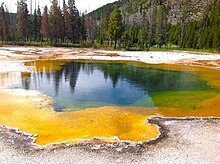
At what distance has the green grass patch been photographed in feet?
51.9

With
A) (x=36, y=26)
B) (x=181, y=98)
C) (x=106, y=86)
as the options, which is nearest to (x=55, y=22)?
(x=36, y=26)

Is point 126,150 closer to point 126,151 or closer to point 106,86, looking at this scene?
point 126,151

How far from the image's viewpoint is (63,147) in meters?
9.48

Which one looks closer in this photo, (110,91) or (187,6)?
(110,91)

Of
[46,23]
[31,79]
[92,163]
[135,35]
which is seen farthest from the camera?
[135,35]

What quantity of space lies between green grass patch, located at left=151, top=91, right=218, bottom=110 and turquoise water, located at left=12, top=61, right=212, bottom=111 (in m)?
0.59

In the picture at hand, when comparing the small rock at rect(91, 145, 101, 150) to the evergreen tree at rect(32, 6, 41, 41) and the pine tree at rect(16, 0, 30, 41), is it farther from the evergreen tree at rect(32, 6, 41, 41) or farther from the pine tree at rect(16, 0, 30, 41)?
the evergreen tree at rect(32, 6, 41, 41)

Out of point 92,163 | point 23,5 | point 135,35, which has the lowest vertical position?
point 92,163

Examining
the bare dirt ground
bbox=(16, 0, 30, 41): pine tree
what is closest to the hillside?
bbox=(16, 0, 30, 41): pine tree

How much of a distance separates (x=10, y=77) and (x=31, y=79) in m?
1.81

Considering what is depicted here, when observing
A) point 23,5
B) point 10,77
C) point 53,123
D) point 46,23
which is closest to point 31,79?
point 10,77

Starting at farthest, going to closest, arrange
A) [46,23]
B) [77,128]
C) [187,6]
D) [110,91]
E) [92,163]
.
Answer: [187,6]
[46,23]
[110,91]
[77,128]
[92,163]

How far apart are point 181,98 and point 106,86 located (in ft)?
20.7

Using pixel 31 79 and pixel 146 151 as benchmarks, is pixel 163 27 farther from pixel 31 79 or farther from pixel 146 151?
pixel 146 151
